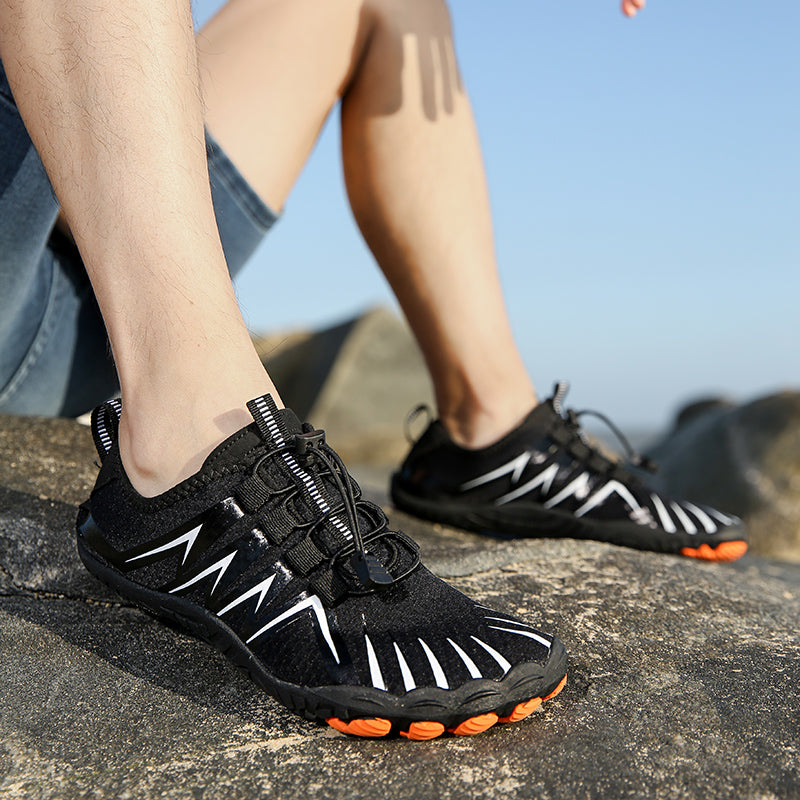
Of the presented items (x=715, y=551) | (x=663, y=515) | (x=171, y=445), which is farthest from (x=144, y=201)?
(x=715, y=551)

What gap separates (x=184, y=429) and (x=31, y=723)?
0.39 meters

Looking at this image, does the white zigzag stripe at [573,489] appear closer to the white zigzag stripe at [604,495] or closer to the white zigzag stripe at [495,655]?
the white zigzag stripe at [604,495]

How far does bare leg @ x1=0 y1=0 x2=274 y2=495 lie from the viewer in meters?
0.99

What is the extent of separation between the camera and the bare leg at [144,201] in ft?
3.24

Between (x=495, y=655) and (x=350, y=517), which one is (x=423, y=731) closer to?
(x=495, y=655)

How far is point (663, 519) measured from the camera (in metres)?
1.63

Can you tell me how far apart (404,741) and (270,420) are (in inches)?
16.3

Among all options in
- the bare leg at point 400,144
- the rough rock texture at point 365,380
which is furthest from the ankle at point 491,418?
the rough rock texture at point 365,380

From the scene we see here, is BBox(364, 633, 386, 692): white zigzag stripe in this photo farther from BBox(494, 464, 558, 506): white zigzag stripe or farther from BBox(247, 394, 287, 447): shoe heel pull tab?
BBox(494, 464, 558, 506): white zigzag stripe

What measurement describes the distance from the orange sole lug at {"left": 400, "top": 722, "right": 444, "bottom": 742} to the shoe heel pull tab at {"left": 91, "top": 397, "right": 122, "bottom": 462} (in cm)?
56

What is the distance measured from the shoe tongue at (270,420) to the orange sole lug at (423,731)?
0.38 m

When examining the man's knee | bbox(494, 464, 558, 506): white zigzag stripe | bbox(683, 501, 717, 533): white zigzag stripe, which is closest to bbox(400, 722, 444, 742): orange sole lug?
bbox(494, 464, 558, 506): white zigzag stripe

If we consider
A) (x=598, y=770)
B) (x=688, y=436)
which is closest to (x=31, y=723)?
(x=598, y=770)

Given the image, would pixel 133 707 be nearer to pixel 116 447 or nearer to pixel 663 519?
pixel 116 447
